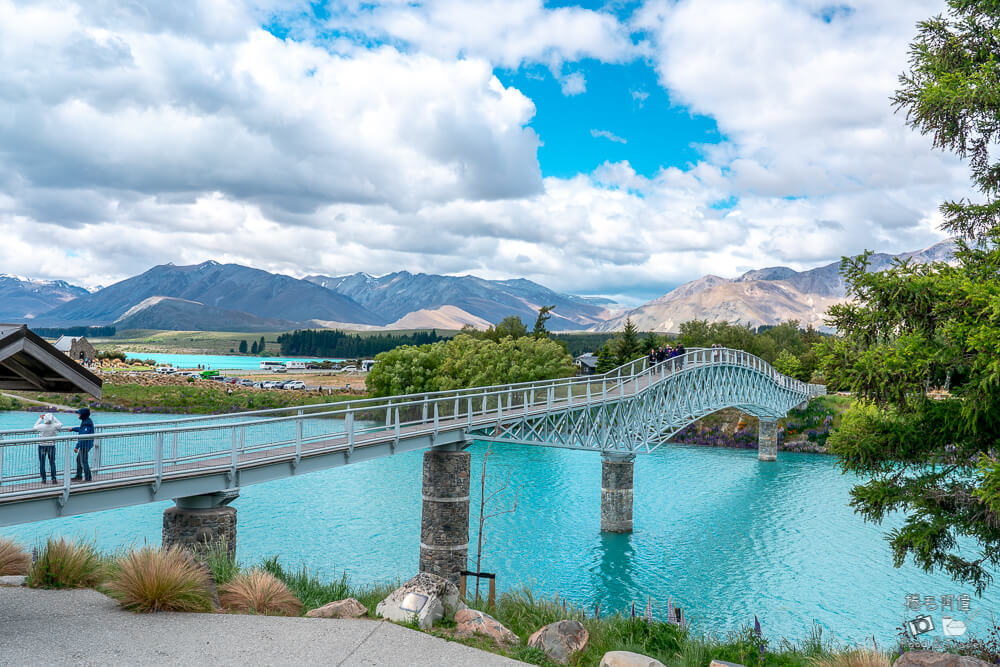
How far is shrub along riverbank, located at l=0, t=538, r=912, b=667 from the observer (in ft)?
36.2

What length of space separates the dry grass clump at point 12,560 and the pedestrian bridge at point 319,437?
671 mm

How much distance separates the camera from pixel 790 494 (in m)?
47.9

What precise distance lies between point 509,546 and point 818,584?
13.2m

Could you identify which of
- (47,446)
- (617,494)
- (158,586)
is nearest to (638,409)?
(617,494)

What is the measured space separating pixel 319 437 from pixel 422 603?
10.8 metres

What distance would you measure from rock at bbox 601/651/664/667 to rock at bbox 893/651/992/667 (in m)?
3.74

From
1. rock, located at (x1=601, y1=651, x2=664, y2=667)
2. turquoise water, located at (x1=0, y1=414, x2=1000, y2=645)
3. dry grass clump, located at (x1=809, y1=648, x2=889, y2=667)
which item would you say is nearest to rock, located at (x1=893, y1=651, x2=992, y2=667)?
dry grass clump, located at (x1=809, y1=648, x2=889, y2=667)

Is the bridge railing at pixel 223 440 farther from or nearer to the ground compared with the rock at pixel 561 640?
farther from the ground

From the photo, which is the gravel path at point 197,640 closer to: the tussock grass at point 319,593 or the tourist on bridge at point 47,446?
the tussock grass at point 319,593

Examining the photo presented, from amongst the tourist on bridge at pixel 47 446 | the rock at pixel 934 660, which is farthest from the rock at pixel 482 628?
the tourist on bridge at pixel 47 446

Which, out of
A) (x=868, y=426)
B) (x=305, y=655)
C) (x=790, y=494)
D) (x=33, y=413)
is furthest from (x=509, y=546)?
(x=33, y=413)

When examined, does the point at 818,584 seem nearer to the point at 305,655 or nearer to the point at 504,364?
the point at 305,655

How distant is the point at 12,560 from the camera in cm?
1377

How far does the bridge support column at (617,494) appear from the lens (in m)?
34.6
